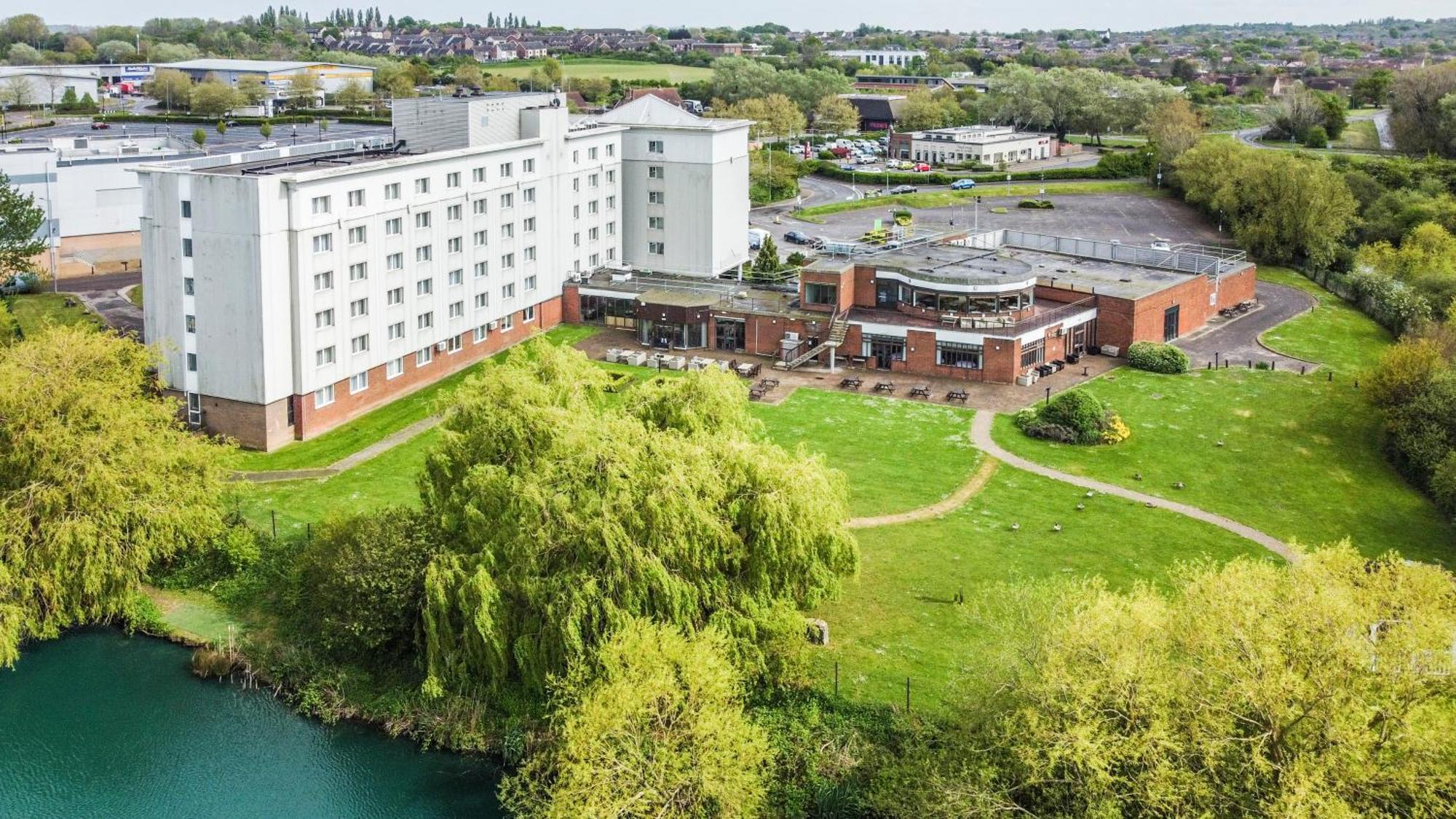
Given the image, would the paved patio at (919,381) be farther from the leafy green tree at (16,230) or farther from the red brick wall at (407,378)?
the leafy green tree at (16,230)

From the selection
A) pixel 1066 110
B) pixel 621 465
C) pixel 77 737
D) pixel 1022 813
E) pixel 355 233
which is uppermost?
pixel 1066 110

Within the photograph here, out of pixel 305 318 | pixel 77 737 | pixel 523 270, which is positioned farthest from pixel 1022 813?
pixel 523 270

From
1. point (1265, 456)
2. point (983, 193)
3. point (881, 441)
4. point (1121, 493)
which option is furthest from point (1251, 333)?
point (983, 193)

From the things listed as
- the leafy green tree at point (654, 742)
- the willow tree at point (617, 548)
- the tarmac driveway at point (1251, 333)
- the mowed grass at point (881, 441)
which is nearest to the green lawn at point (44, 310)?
the mowed grass at point (881, 441)

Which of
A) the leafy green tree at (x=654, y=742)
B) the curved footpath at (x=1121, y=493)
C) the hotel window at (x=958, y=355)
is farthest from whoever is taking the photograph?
the hotel window at (x=958, y=355)

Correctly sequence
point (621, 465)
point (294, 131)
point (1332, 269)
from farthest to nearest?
1. point (294, 131)
2. point (1332, 269)
3. point (621, 465)

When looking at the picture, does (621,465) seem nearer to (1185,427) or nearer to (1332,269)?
(1185,427)
